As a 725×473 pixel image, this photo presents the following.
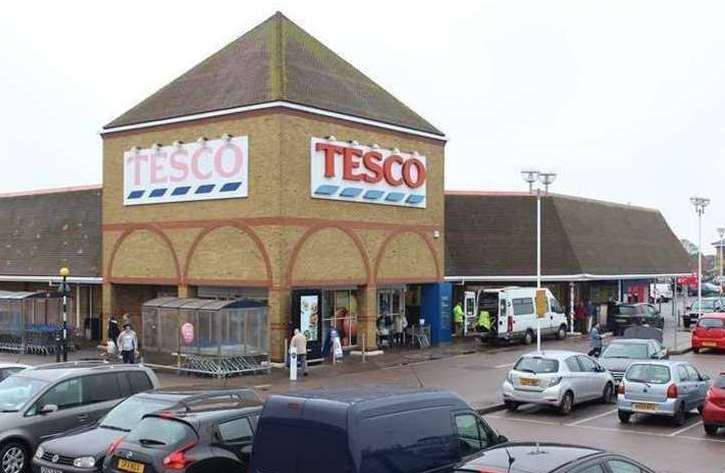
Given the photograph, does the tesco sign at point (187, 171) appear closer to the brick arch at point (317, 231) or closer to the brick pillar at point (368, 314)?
the brick arch at point (317, 231)

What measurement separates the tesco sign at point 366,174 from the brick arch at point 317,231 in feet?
3.64

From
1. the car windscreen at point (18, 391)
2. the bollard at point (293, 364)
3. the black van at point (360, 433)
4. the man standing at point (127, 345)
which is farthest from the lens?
the man standing at point (127, 345)

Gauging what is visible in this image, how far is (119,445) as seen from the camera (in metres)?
11.7

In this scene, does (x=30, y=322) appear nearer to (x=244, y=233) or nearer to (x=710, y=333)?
(x=244, y=233)

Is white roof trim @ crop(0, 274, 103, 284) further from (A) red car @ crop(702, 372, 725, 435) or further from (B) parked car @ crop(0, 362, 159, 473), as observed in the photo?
(A) red car @ crop(702, 372, 725, 435)

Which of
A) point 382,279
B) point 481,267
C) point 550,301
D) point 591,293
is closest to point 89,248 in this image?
point 382,279

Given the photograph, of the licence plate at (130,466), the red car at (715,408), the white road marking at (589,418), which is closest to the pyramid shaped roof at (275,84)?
the white road marking at (589,418)

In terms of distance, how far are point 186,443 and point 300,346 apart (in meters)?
15.6

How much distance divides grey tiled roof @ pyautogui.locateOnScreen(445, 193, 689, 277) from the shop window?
25.4 feet

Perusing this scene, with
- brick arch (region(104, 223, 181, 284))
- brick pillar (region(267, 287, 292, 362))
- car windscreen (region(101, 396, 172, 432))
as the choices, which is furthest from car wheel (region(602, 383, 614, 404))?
brick arch (region(104, 223, 181, 284))

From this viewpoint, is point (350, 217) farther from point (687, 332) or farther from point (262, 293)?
point (687, 332)

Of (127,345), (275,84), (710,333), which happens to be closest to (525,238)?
(710,333)

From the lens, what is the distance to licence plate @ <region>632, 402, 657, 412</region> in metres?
19.7

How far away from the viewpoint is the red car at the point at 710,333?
1416 inches
